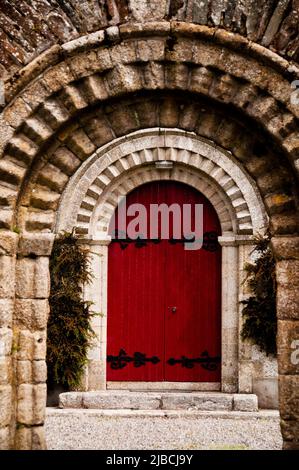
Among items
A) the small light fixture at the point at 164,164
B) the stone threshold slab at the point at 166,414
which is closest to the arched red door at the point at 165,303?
the small light fixture at the point at 164,164

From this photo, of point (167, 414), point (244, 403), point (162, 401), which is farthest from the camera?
point (162, 401)

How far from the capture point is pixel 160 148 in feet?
28.7

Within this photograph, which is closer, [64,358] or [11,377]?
[11,377]

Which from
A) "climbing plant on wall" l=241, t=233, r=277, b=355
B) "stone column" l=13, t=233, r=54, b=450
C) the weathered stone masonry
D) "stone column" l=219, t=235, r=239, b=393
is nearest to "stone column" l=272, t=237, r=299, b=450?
the weathered stone masonry

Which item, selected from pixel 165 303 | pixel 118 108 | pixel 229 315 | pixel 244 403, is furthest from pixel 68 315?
pixel 118 108

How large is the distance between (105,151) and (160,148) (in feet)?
2.25

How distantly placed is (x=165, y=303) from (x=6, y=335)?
4514 millimetres

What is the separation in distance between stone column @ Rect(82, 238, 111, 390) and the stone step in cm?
39

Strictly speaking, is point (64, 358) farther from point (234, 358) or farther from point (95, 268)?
point (234, 358)

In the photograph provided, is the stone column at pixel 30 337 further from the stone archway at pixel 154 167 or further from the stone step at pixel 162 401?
the stone archway at pixel 154 167

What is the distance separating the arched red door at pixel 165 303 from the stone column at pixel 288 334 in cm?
414

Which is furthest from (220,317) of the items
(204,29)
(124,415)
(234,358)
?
(204,29)

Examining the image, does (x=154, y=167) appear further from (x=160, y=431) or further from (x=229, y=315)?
(x=160, y=431)

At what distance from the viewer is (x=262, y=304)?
8398 mm
